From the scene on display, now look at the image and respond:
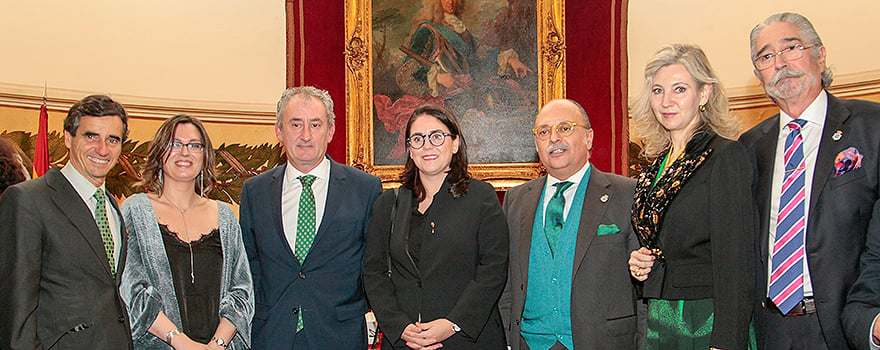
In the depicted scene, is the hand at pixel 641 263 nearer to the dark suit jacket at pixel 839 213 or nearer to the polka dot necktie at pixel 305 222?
the dark suit jacket at pixel 839 213

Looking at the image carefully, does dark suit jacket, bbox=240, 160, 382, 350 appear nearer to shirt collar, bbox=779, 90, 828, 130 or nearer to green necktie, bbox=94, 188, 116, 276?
green necktie, bbox=94, 188, 116, 276

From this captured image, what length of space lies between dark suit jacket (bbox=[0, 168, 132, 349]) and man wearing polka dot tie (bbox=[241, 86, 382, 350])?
0.59 metres

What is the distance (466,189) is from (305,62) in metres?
3.37

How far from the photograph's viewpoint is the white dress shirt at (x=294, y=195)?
2805mm

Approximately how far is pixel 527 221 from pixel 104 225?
5.38ft

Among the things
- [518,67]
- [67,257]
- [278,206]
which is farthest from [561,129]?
[518,67]

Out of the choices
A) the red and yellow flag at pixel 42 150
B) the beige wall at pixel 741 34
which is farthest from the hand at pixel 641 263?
the red and yellow flag at pixel 42 150

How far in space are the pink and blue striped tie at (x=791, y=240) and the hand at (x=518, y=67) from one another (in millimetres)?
3249

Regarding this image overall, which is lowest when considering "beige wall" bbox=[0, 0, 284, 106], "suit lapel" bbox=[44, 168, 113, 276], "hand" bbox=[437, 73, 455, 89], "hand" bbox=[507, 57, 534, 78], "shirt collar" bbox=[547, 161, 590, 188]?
"suit lapel" bbox=[44, 168, 113, 276]

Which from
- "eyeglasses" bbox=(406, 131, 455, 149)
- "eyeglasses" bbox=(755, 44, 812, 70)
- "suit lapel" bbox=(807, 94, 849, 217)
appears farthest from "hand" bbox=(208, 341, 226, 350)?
"eyeglasses" bbox=(755, 44, 812, 70)

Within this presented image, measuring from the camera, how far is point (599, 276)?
2492 mm

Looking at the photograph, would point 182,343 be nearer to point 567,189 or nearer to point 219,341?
point 219,341

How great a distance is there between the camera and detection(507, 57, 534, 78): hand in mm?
5398

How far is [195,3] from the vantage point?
6344 mm
